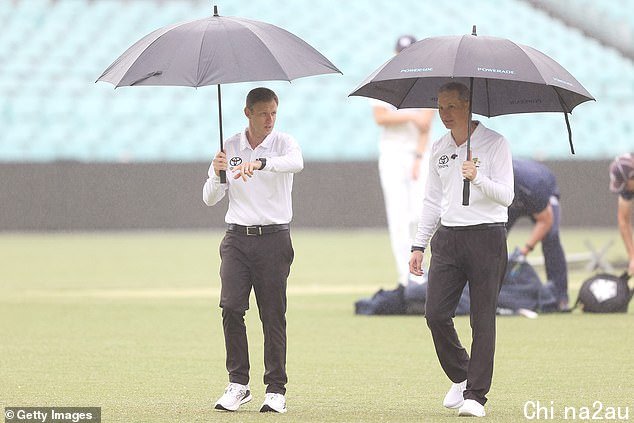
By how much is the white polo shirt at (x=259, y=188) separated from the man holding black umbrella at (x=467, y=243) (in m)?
0.73

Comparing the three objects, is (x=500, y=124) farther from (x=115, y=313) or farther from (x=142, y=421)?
(x=142, y=421)

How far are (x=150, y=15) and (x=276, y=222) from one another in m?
23.0

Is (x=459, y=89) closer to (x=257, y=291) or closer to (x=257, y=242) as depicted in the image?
(x=257, y=242)

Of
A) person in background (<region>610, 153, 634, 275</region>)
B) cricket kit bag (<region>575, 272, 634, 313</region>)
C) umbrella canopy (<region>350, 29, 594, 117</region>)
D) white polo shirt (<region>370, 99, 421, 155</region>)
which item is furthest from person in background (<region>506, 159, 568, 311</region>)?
umbrella canopy (<region>350, 29, 594, 117</region>)

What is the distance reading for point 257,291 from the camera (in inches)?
263

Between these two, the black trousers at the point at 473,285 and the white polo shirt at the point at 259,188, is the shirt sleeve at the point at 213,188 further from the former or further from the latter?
the black trousers at the point at 473,285

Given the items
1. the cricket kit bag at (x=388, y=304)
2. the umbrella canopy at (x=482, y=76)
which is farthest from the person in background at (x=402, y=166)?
the umbrella canopy at (x=482, y=76)

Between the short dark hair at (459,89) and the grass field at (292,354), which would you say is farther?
the grass field at (292,354)

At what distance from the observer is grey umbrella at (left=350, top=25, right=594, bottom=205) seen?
6336 mm

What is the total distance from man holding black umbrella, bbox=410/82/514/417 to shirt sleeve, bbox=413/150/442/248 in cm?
4

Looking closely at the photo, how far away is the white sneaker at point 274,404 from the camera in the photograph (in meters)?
6.42

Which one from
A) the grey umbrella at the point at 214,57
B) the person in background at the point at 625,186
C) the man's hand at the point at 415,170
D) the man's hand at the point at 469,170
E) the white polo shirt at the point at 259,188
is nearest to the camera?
the man's hand at the point at 469,170

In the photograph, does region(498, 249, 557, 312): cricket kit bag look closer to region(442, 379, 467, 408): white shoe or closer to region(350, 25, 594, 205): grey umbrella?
region(350, 25, 594, 205): grey umbrella

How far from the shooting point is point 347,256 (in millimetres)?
18016
